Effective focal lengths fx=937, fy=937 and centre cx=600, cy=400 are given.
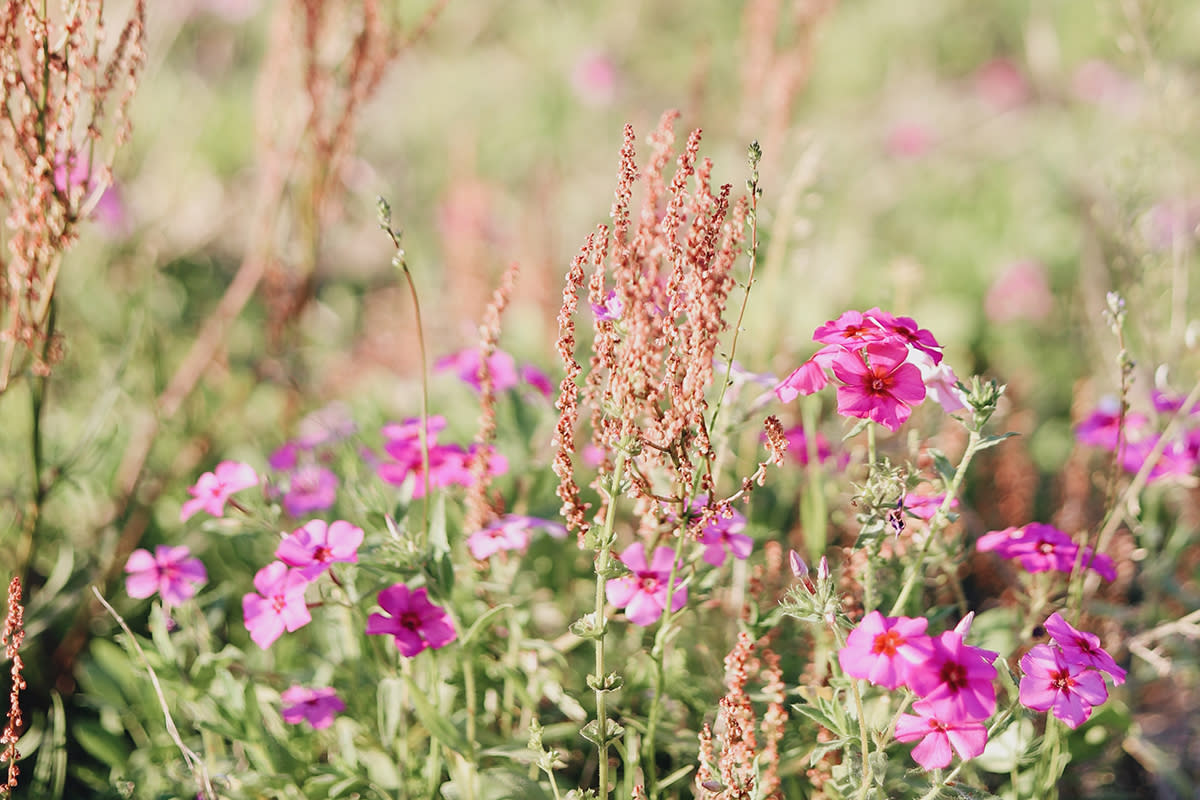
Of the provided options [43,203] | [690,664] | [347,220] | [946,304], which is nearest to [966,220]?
[946,304]

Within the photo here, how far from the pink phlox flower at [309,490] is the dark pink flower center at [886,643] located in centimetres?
109

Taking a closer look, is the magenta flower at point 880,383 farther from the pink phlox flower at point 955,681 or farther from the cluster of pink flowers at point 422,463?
the cluster of pink flowers at point 422,463

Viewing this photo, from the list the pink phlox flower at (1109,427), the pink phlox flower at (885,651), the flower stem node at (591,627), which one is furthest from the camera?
the pink phlox flower at (1109,427)

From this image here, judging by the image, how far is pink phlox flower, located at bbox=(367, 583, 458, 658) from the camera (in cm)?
139

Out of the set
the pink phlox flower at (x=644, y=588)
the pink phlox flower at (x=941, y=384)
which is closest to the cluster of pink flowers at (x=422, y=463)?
the pink phlox flower at (x=644, y=588)

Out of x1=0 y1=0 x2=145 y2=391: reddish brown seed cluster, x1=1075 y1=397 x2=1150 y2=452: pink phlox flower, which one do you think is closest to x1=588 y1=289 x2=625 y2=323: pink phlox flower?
x1=0 y1=0 x2=145 y2=391: reddish brown seed cluster

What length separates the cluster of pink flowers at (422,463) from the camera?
5.40 feet

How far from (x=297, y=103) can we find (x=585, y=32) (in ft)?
13.4

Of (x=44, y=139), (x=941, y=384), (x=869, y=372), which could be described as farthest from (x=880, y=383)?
(x=44, y=139)

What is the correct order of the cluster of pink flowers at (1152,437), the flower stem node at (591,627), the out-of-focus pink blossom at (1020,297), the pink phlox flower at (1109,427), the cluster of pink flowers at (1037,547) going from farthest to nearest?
1. the out-of-focus pink blossom at (1020,297)
2. the pink phlox flower at (1109,427)
3. the cluster of pink flowers at (1152,437)
4. the cluster of pink flowers at (1037,547)
5. the flower stem node at (591,627)

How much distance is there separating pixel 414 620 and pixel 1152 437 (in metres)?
1.45

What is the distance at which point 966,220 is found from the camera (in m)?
4.29

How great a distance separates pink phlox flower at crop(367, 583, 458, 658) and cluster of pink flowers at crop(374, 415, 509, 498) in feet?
0.77

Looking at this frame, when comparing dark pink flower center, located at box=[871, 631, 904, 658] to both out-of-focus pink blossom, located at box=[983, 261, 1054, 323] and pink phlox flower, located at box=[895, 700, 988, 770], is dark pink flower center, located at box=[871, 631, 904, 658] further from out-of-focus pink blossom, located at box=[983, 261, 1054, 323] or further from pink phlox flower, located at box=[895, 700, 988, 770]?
out-of-focus pink blossom, located at box=[983, 261, 1054, 323]
